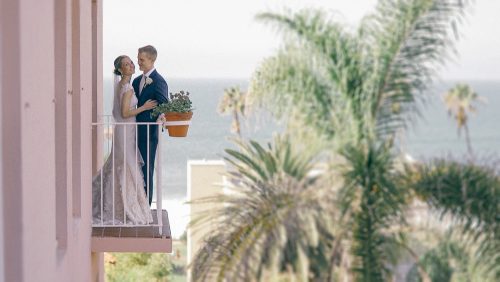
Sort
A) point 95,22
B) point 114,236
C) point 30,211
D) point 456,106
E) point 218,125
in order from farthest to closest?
point 218,125 → point 456,106 → point 95,22 → point 114,236 → point 30,211

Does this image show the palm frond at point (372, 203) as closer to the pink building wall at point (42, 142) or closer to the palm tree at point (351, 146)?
the palm tree at point (351, 146)

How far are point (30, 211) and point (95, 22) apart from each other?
18.2 feet

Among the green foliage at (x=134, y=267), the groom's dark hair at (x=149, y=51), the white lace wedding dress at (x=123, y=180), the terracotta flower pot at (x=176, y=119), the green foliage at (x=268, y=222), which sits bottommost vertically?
the green foliage at (x=134, y=267)

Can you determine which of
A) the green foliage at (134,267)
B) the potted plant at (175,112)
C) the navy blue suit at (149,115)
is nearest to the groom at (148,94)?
the navy blue suit at (149,115)

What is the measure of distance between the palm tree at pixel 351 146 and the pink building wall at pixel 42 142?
297 inches

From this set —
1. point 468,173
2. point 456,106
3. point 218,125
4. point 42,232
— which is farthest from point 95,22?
point 218,125

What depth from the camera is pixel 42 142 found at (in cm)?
523

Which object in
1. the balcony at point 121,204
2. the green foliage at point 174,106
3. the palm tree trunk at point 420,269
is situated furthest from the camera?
the palm tree trunk at point 420,269

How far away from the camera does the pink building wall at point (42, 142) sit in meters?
4.43

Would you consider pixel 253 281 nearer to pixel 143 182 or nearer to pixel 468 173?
pixel 468 173

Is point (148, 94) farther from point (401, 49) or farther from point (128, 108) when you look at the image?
point (401, 49)

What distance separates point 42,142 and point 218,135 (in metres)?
32.8

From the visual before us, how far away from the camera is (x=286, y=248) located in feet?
56.9

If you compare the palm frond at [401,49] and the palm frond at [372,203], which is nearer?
the palm frond at [401,49]
